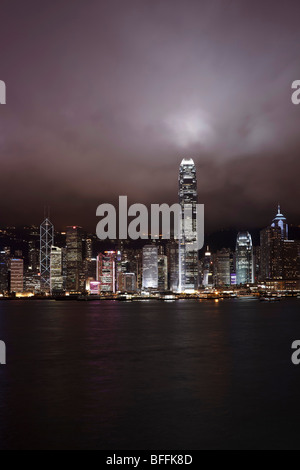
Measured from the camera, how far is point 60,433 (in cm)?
2144

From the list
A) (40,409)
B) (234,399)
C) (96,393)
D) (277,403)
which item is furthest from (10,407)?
(277,403)

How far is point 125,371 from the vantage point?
38.4 m

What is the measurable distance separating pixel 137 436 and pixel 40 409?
6.81 meters

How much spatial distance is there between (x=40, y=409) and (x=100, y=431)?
524cm

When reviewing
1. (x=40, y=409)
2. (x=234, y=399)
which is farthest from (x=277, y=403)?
(x=40, y=409)

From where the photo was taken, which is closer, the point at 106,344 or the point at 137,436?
the point at 137,436

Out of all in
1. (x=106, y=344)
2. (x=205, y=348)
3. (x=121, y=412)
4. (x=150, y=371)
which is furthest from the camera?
(x=106, y=344)
